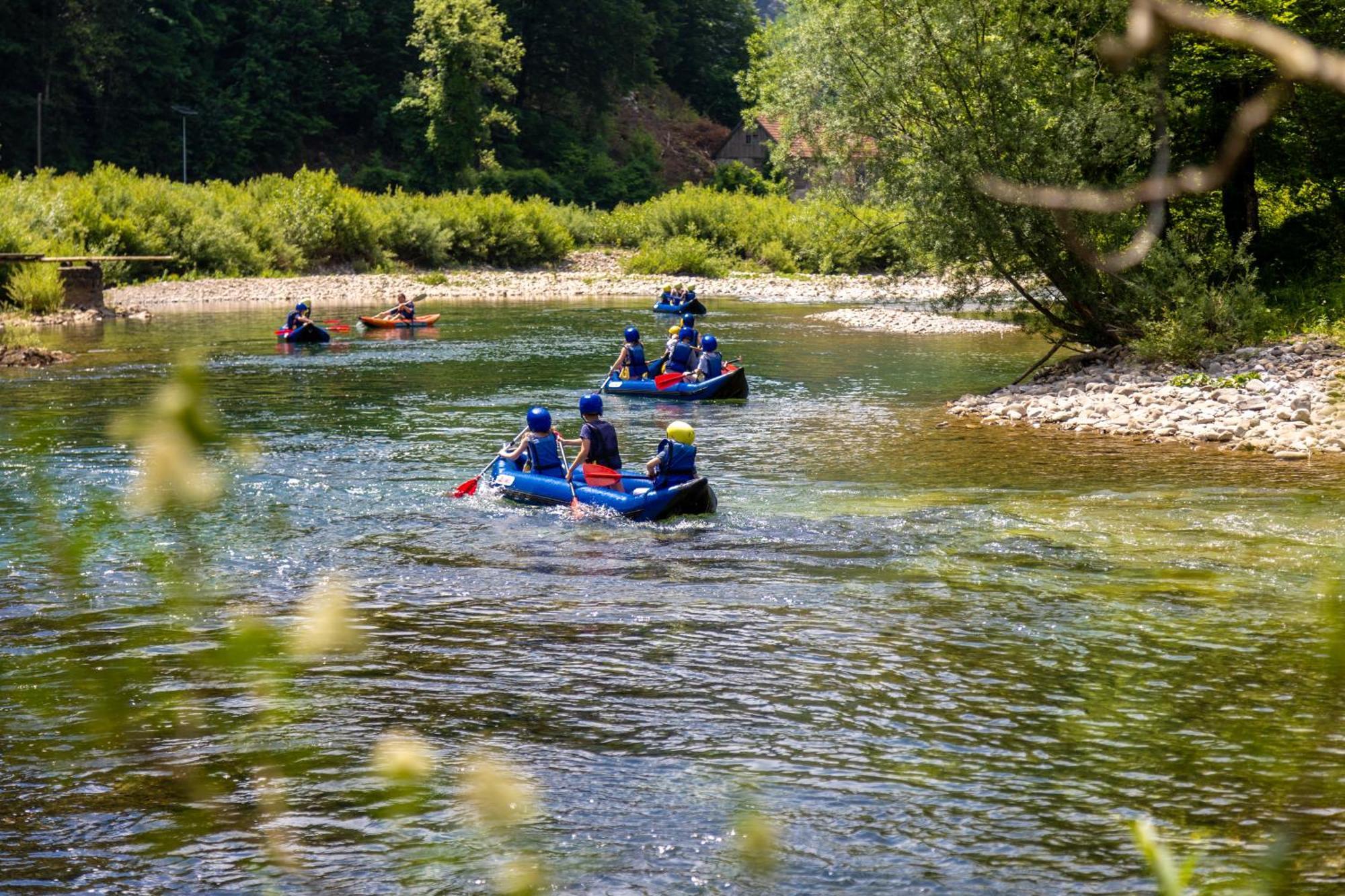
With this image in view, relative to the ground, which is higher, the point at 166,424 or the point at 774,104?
the point at 774,104

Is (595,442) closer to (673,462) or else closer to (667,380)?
(673,462)

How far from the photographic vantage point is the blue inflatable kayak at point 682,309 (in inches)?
1479

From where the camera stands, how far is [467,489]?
14859mm

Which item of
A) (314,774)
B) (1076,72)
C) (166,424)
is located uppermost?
(1076,72)

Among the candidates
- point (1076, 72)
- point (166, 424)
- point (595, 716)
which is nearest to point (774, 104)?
point (1076, 72)

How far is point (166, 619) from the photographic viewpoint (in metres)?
10.3

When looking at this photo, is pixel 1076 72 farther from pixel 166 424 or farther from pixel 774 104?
pixel 166 424

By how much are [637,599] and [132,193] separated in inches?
1540

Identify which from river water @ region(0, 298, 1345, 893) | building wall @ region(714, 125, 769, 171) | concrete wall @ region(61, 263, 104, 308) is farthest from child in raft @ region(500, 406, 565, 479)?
building wall @ region(714, 125, 769, 171)

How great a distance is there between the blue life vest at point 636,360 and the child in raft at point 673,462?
9.41 metres

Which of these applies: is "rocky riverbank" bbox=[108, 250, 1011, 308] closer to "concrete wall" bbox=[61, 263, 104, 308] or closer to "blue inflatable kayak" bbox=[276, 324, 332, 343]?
"concrete wall" bbox=[61, 263, 104, 308]

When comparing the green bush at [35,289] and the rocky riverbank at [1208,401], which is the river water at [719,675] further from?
the green bush at [35,289]

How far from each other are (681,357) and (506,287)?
2747 centimetres

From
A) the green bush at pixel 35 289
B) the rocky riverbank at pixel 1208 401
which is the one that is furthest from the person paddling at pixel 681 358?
the green bush at pixel 35 289
